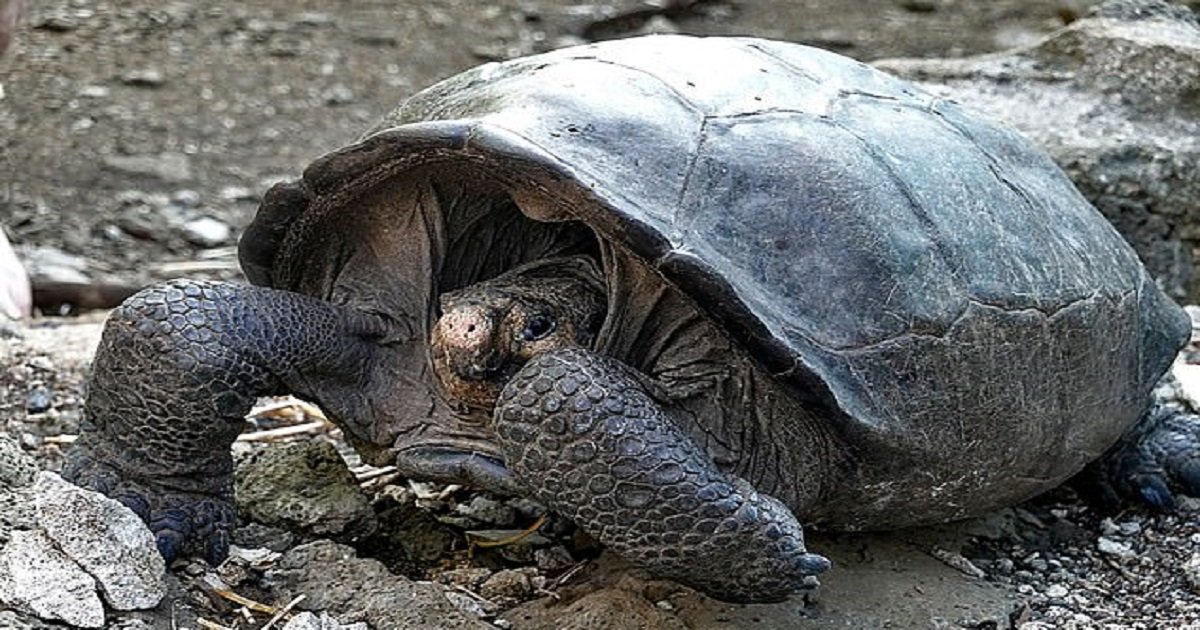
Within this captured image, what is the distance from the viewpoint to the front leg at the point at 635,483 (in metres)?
2.48

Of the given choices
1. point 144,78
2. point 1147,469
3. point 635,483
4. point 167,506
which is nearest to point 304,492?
point 167,506

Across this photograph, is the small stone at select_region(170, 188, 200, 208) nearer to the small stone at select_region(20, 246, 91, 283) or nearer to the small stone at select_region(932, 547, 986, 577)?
the small stone at select_region(20, 246, 91, 283)

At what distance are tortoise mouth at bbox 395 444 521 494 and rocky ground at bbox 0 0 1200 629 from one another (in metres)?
0.19

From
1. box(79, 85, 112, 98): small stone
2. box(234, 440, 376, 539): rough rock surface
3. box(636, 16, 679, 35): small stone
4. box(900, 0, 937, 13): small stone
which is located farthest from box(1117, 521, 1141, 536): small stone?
box(900, 0, 937, 13): small stone

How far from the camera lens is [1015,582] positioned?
3.12 meters

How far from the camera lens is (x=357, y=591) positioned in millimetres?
2816

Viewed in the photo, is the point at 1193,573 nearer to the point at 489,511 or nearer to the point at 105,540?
the point at 489,511

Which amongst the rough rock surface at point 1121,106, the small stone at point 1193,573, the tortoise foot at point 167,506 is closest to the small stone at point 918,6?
the rough rock surface at point 1121,106

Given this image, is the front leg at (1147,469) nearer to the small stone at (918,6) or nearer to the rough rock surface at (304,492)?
the rough rock surface at (304,492)

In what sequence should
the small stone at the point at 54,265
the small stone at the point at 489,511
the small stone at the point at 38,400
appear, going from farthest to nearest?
the small stone at the point at 54,265 → the small stone at the point at 38,400 → the small stone at the point at 489,511

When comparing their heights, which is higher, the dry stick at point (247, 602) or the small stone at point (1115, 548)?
the small stone at point (1115, 548)

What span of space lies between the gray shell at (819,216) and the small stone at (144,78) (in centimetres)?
463

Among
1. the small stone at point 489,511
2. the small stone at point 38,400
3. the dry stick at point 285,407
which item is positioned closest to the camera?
the small stone at point 489,511

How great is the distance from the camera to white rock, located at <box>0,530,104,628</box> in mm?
2494
